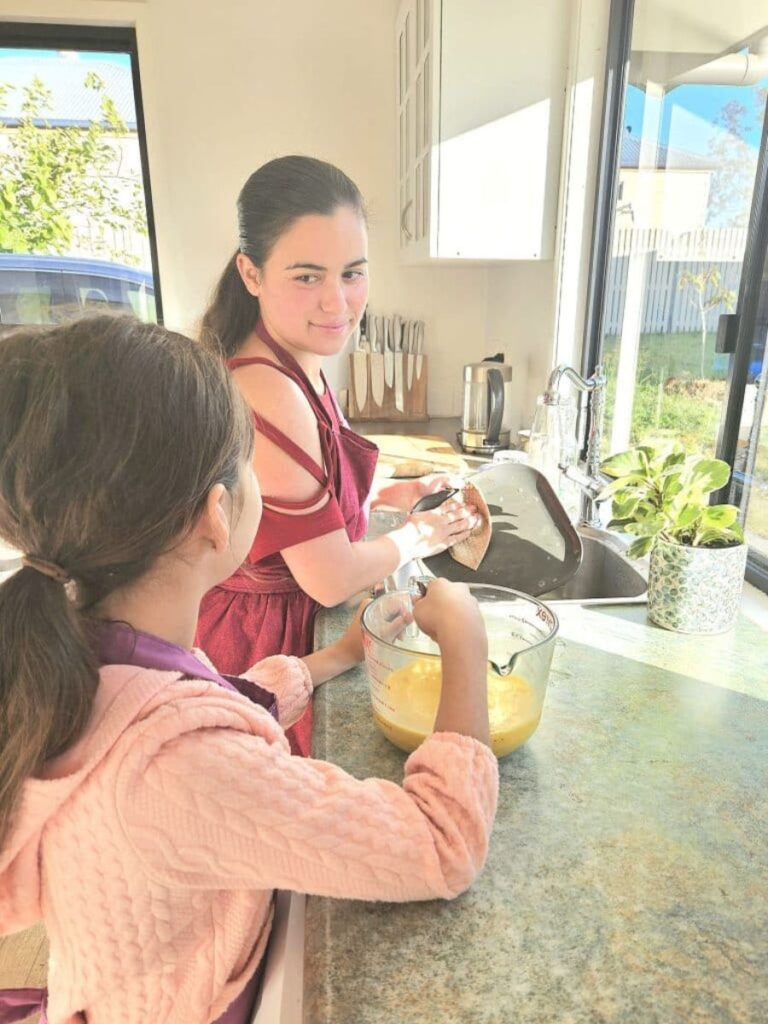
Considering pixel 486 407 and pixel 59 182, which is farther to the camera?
pixel 59 182

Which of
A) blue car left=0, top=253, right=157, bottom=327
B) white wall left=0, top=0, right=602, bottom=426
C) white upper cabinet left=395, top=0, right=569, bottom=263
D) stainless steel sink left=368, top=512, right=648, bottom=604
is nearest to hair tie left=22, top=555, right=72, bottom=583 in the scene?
stainless steel sink left=368, top=512, right=648, bottom=604

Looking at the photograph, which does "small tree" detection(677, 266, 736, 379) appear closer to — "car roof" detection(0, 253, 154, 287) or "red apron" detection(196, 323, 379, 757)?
"red apron" detection(196, 323, 379, 757)

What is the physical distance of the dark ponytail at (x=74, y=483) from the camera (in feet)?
1.58

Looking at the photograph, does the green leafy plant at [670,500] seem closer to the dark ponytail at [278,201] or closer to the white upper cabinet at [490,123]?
the dark ponytail at [278,201]

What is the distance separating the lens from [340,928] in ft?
1.74

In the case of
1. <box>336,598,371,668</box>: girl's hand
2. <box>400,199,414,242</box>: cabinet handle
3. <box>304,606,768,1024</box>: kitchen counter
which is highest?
<box>400,199,414,242</box>: cabinet handle

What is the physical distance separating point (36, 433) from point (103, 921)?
1.12 ft

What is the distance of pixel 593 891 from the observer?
56cm

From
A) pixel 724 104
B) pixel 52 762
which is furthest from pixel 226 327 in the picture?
pixel 724 104

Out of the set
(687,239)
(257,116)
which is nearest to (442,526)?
(687,239)

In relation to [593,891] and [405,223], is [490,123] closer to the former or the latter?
[405,223]

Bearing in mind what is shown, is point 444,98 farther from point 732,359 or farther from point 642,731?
point 642,731

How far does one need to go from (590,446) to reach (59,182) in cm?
226

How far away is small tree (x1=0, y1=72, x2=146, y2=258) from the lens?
2572 mm
